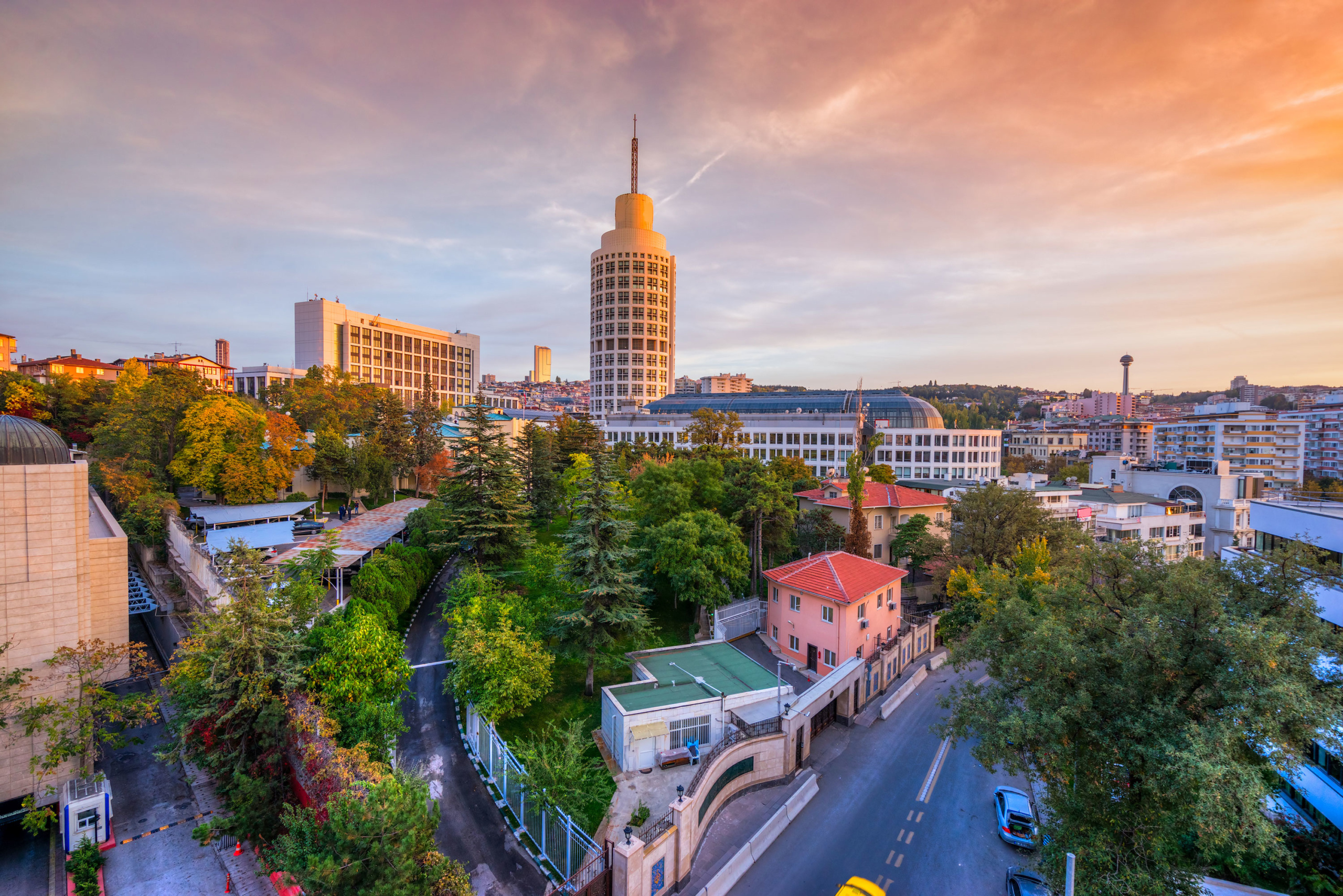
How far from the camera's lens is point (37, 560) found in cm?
2042

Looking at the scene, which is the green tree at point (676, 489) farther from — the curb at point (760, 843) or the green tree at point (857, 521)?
the curb at point (760, 843)

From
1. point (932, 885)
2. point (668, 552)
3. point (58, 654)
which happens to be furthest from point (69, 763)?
point (932, 885)

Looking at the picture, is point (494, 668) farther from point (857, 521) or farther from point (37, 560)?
point (857, 521)

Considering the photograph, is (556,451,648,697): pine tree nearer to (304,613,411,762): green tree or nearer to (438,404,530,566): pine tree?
(438,404,530,566): pine tree

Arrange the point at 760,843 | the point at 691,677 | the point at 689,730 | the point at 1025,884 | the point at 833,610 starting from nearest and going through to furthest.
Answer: the point at 1025,884, the point at 760,843, the point at 689,730, the point at 691,677, the point at 833,610

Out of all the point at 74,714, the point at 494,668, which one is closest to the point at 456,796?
the point at 494,668

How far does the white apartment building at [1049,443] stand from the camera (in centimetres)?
12600

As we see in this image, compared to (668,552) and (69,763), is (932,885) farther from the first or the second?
(69,763)

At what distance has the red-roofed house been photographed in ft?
143

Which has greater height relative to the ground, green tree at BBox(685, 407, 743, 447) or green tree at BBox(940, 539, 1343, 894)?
green tree at BBox(685, 407, 743, 447)

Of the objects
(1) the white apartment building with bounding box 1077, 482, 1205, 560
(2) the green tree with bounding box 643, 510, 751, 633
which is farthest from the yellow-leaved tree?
(1) the white apartment building with bounding box 1077, 482, 1205, 560

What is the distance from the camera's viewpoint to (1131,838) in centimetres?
1366

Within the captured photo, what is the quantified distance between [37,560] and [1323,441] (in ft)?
489

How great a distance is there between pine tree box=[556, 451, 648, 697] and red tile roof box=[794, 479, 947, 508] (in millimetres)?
23479
